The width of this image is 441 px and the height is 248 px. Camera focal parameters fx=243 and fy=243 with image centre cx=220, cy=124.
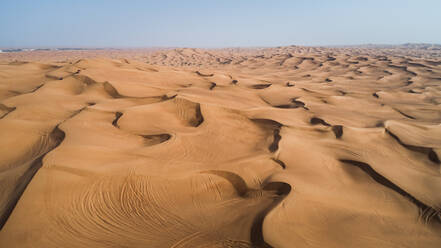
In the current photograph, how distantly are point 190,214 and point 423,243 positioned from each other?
6.87 feet

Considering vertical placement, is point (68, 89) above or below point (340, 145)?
above

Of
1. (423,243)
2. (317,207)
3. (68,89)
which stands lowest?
(423,243)

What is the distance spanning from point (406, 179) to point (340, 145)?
3.30ft

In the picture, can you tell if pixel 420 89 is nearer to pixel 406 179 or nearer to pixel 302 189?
pixel 406 179

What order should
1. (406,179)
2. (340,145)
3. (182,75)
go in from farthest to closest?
(182,75) < (340,145) < (406,179)

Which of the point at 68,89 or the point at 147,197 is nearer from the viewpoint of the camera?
the point at 147,197

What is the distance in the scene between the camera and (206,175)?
113 inches

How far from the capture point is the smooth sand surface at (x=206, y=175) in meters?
2.07

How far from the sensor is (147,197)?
2.49 m

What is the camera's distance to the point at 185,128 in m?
4.31

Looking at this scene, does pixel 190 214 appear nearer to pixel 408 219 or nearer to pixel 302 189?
pixel 302 189

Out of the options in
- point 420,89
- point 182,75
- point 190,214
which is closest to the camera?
point 190,214

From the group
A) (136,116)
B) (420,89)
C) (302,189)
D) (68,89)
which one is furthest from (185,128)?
(420,89)

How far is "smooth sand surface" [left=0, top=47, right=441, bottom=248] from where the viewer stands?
81.4 inches
